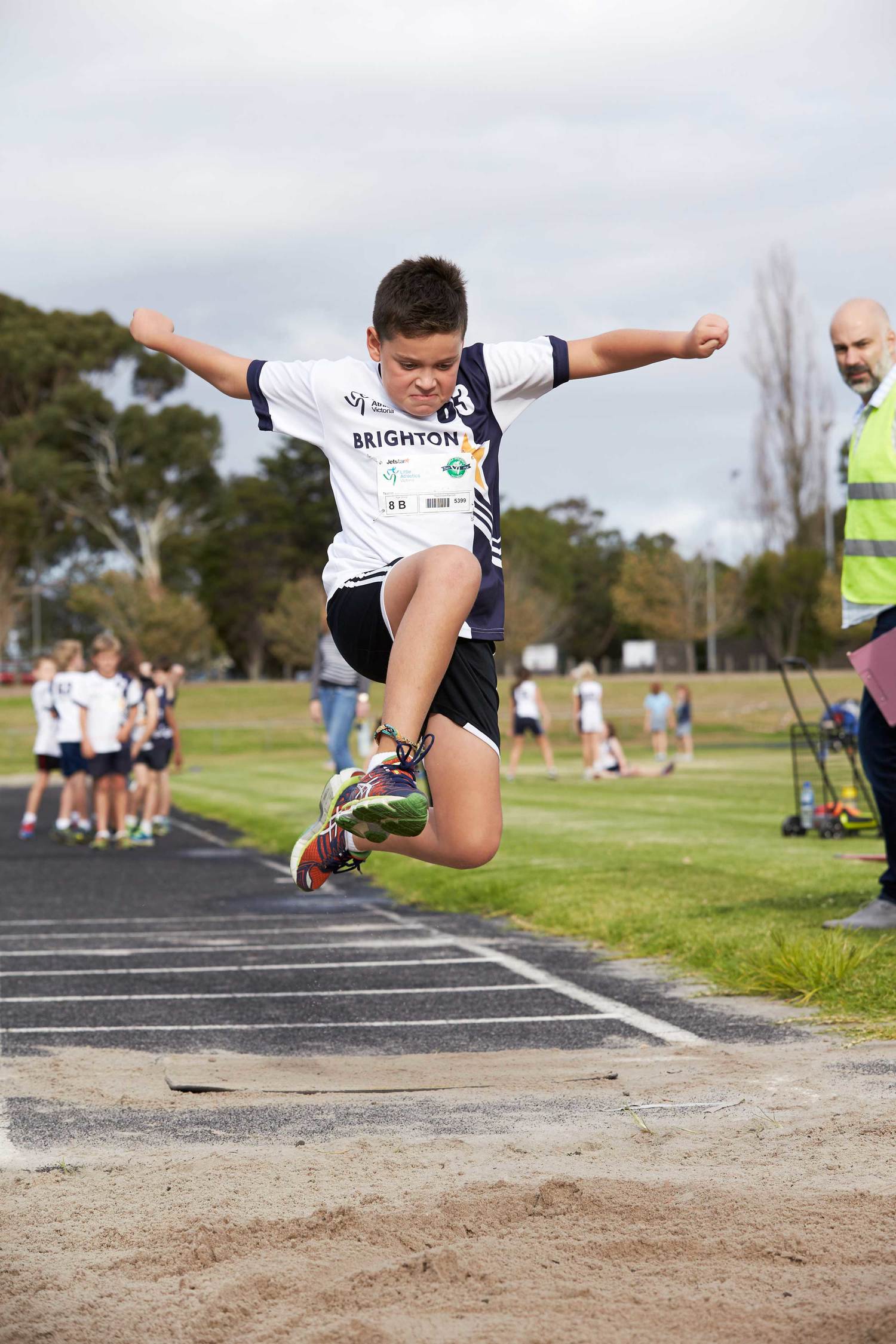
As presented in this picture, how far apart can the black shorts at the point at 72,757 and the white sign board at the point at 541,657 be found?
68101 mm

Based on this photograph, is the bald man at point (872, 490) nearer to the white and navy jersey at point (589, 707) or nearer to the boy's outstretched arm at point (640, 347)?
the boy's outstretched arm at point (640, 347)

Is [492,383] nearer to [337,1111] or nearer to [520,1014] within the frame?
[337,1111]

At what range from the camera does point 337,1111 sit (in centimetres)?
425

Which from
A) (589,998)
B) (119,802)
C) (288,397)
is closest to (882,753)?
(589,998)

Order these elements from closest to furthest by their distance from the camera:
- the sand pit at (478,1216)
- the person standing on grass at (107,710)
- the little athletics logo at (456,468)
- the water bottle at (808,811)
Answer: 1. the sand pit at (478,1216)
2. the little athletics logo at (456,468)
3. the water bottle at (808,811)
4. the person standing on grass at (107,710)

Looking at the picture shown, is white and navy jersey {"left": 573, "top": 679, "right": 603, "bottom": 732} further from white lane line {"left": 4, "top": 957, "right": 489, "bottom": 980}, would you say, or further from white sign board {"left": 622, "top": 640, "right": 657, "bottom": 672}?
white sign board {"left": 622, "top": 640, "right": 657, "bottom": 672}

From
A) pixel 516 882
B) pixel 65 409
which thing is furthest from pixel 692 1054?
pixel 65 409

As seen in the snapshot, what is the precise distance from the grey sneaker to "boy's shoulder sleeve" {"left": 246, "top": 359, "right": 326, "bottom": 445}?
3407 millimetres

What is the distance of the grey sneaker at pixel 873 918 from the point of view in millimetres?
6562

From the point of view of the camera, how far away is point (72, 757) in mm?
16516

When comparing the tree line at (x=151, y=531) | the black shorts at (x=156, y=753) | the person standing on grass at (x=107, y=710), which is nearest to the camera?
the person standing on grass at (x=107, y=710)

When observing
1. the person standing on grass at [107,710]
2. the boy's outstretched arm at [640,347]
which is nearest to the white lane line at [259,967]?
the boy's outstretched arm at [640,347]

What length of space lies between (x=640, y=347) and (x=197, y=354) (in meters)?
1.48

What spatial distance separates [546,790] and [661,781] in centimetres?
266
